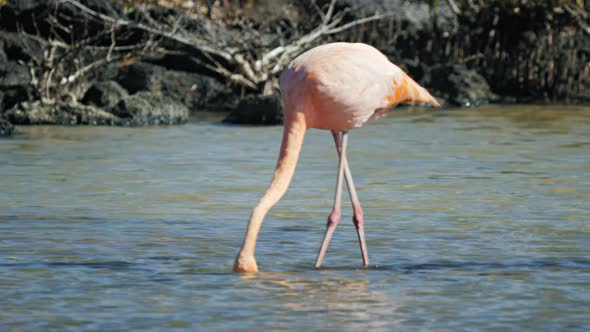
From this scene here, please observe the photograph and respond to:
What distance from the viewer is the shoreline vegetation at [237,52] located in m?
15.7

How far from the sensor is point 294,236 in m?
7.32

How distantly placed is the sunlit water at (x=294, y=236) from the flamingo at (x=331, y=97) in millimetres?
459

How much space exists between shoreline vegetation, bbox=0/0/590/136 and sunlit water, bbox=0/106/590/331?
99.3 inches

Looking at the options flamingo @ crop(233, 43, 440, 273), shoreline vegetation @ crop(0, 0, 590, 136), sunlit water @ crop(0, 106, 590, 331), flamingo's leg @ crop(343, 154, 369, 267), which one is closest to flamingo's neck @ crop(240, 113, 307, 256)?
flamingo @ crop(233, 43, 440, 273)

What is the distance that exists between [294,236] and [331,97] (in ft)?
3.97

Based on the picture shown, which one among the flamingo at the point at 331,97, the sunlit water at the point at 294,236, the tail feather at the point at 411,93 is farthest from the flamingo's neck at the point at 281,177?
the tail feather at the point at 411,93

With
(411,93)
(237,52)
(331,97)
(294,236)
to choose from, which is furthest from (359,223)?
(237,52)

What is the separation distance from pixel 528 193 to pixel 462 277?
10.8 feet

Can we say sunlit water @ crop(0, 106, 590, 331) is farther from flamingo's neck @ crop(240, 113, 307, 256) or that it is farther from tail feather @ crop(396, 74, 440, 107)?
tail feather @ crop(396, 74, 440, 107)

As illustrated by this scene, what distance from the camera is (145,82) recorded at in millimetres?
18016

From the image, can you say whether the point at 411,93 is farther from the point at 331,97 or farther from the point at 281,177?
the point at 281,177

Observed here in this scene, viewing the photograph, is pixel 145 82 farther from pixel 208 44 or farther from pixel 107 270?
A: pixel 107 270

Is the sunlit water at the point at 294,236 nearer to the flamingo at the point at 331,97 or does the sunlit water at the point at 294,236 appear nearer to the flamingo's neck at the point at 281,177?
the flamingo's neck at the point at 281,177

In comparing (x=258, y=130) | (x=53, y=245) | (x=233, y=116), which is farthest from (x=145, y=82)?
(x=53, y=245)
